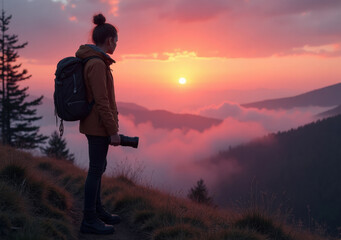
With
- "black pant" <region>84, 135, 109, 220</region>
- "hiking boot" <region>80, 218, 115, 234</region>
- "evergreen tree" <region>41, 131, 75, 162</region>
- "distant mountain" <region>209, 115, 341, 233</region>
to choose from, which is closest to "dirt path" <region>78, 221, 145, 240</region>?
"hiking boot" <region>80, 218, 115, 234</region>

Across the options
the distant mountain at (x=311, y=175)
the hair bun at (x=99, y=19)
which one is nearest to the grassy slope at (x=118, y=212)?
the hair bun at (x=99, y=19)

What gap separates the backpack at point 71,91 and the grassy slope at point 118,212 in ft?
4.10

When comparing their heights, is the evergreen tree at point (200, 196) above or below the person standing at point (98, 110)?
below

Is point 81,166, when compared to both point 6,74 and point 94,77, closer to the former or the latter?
point 94,77

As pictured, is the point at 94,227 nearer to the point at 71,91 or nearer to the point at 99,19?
the point at 71,91

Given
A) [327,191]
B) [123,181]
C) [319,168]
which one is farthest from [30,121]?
[319,168]

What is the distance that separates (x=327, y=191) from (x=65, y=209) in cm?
17559

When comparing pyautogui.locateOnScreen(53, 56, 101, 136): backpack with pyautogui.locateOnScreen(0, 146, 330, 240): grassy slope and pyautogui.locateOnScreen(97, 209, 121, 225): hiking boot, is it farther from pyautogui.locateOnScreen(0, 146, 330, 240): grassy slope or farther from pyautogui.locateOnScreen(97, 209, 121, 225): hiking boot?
pyautogui.locateOnScreen(97, 209, 121, 225): hiking boot

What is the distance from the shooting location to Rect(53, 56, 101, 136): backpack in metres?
3.59

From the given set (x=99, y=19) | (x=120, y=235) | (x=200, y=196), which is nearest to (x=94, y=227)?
(x=120, y=235)

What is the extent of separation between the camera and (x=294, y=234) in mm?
4441

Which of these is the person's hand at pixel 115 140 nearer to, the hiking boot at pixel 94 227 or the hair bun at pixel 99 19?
the hiking boot at pixel 94 227

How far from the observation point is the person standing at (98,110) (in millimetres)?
3566

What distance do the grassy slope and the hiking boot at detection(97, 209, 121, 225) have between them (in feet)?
0.79
